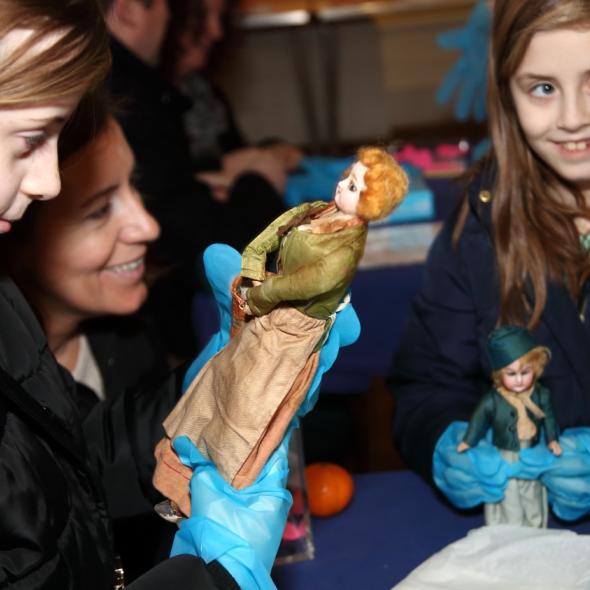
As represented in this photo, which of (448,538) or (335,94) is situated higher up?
(448,538)

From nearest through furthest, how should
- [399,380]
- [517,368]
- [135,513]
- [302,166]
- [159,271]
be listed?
[517,368] < [135,513] < [399,380] < [159,271] < [302,166]

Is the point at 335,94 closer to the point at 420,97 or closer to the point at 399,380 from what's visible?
the point at 420,97

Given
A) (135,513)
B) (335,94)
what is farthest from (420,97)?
(135,513)

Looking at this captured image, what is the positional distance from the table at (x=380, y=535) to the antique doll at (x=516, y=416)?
2.3 inches

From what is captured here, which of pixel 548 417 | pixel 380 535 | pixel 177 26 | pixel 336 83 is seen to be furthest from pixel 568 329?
pixel 336 83

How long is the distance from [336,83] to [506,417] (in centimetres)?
375

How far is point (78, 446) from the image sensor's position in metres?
1.00

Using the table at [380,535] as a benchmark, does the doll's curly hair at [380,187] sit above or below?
above

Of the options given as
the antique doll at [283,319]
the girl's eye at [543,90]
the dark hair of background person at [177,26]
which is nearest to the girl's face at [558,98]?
the girl's eye at [543,90]

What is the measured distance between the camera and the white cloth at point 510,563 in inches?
34.8

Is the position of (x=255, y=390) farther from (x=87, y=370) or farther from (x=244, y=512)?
(x=87, y=370)

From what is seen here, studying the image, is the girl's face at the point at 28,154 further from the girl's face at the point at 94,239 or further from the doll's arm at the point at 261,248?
the girl's face at the point at 94,239

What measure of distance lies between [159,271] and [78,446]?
0.76 metres

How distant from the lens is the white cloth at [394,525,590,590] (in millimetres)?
885
